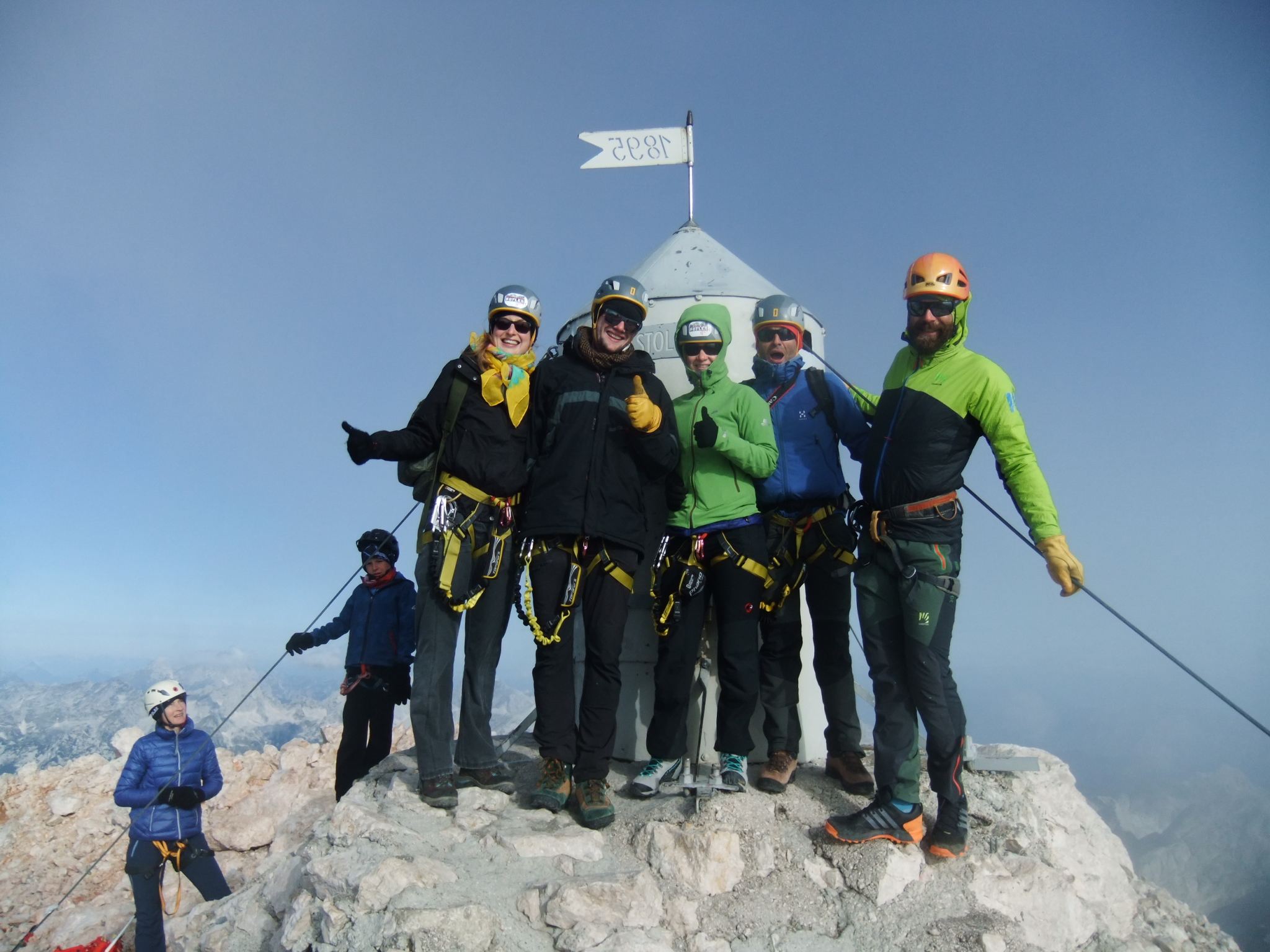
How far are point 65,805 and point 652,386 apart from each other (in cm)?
1057

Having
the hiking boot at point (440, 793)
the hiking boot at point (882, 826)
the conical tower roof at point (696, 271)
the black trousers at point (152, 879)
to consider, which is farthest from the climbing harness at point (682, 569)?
the black trousers at point (152, 879)

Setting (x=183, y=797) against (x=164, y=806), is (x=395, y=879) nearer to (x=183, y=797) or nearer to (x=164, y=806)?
(x=183, y=797)

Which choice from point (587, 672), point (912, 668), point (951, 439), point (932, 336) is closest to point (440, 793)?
point (587, 672)

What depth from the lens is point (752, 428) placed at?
520cm

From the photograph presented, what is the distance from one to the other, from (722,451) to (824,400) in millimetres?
950

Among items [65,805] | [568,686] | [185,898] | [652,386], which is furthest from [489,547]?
[65,805]

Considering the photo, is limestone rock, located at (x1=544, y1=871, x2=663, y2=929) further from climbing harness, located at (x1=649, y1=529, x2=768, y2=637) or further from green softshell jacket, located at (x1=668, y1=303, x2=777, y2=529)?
green softshell jacket, located at (x1=668, y1=303, x2=777, y2=529)

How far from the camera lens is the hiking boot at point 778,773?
512 centimetres

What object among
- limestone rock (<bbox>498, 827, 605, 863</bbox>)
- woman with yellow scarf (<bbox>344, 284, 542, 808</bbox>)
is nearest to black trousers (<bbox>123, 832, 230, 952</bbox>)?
woman with yellow scarf (<bbox>344, 284, 542, 808</bbox>)

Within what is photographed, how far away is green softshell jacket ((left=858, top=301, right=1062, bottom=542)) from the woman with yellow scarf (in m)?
2.21

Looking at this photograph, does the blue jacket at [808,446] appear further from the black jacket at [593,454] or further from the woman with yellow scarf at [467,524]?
the woman with yellow scarf at [467,524]

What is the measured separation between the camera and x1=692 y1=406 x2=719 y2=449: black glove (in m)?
4.88

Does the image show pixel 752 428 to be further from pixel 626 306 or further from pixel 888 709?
pixel 888 709

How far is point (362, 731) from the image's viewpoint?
7.27m
